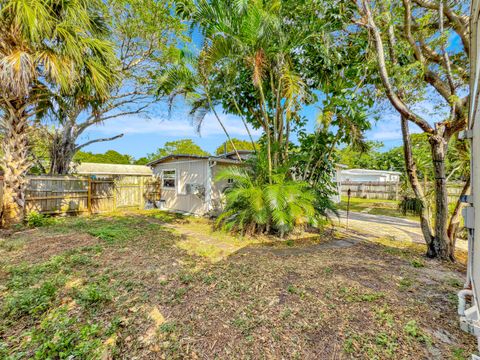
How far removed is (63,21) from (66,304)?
6535 mm

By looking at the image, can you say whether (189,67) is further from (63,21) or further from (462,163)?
(462,163)

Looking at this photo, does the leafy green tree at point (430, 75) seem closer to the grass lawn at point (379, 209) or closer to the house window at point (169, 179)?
the grass lawn at point (379, 209)

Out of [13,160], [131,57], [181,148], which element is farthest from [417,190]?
[181,148]

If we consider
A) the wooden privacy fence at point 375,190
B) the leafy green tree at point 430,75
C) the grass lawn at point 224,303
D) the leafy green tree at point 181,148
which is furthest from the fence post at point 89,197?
the leafy green tree at point 181,148

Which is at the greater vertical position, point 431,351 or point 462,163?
point 462,163

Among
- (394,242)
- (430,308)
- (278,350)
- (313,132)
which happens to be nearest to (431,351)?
(430,308)

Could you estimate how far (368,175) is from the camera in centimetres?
2186

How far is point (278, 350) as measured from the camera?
2012mm

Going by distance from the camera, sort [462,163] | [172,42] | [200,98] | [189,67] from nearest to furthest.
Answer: [462,163] < [189,67] < [200,98] < [172,42]

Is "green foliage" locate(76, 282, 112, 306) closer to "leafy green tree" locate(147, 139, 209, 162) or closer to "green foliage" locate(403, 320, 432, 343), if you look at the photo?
"green foliage" locate(403, 320, 432, 343)

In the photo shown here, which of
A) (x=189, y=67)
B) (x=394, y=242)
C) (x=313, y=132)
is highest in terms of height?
(x=189, y=67)

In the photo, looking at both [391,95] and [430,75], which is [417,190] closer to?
[391,95]

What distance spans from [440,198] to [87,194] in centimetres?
1173

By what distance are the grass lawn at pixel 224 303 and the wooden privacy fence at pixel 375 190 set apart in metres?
13.8
